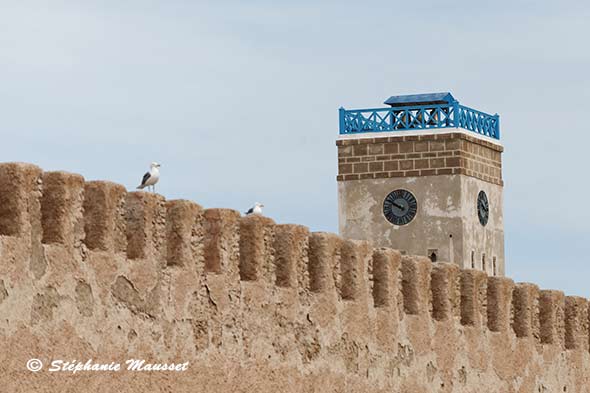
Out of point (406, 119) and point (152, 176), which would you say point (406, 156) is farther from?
point (152, 176)

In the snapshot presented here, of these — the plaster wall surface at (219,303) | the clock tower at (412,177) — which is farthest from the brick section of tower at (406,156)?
the plaster wall surface at (219,303)

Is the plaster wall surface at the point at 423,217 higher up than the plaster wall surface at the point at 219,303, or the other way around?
the plaster wall surface at the point at 423,217

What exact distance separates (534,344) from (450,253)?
1508 centimetres

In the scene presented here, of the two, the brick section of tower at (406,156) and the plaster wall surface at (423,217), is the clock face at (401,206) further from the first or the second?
the brick section of tower at (406,156)

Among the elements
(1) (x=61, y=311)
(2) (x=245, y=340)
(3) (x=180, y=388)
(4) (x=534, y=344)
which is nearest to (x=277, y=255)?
(2) (x=245, y=340)

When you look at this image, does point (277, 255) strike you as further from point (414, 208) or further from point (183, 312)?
point (414, 208)

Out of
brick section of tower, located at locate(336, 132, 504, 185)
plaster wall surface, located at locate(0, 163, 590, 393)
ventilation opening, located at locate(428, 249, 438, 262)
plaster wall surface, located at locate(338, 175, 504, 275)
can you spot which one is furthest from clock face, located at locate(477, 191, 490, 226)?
plaster wall surface, located at locate(0, 163, 590, 393)

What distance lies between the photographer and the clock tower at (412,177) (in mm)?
39281

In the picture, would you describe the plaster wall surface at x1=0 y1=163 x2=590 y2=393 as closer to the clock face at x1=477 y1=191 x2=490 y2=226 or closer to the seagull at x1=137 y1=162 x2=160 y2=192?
the seagull at x1=137 y1=162 x2=160 y2=192

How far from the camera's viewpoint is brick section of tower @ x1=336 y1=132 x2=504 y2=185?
3931 centimetres

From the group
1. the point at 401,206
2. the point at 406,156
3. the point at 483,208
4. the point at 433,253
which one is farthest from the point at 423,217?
the point at 483,208

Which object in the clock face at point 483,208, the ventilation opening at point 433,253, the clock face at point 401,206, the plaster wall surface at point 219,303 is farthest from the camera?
the clock face at point 483,208

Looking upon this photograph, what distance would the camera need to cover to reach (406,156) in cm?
3931

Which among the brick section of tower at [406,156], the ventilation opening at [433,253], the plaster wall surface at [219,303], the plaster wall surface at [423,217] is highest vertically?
the brick section of tower at [406,156]
